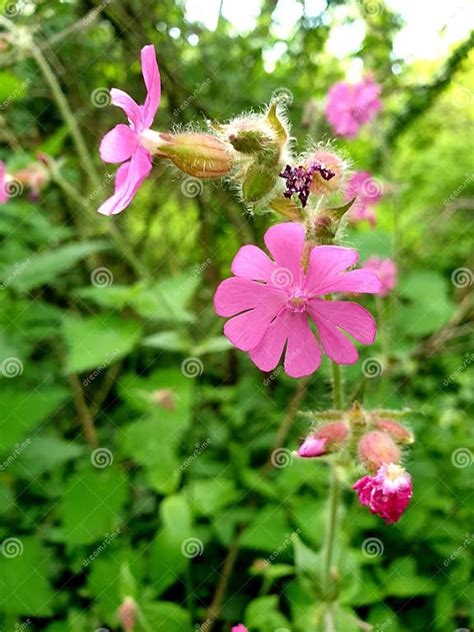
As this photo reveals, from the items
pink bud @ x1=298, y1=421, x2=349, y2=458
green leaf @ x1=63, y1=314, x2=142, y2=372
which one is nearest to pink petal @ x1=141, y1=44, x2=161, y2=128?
pink bud @ x1=298, y1=421, x2=349, y2=458

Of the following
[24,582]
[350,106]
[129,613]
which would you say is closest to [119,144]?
[129,613]

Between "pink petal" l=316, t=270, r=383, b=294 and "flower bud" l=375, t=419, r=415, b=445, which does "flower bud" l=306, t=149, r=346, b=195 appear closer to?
"pink petal" l=316, t=270, r=383, b=294

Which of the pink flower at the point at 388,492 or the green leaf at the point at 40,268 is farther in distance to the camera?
the green leaf at the point at 40,268

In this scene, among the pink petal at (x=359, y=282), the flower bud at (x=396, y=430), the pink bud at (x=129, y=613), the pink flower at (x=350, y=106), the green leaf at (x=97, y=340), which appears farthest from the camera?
the pink flower at (x=350, y=106)

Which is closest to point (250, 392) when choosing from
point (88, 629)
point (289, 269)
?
point (88, 629)

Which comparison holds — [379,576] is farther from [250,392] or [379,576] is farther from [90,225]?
[90,225]

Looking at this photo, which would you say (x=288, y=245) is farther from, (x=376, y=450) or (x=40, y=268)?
(x=40, y=268)

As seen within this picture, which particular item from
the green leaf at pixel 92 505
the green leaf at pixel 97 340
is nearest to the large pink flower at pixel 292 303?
the green leaf at pixel 97 340

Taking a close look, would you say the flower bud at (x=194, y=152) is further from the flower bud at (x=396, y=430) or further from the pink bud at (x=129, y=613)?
the pink bud at (x=129, y=613)

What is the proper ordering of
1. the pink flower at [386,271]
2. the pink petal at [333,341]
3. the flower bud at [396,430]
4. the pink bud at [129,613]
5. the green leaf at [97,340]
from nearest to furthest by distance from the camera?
the pink petal at [333,341], the flower bud at [396,430], the pink bud at [129,613], the green leaf at [97,340], the pink flower at [386,271]
